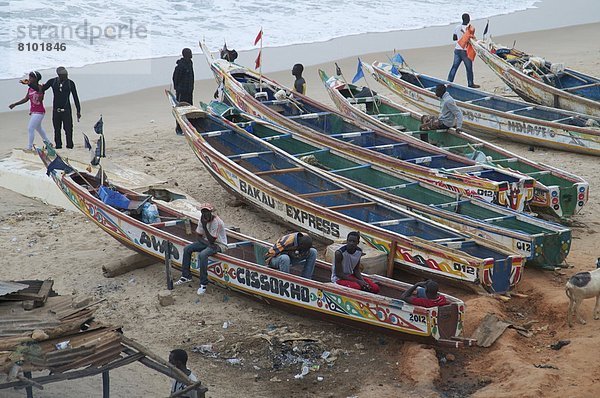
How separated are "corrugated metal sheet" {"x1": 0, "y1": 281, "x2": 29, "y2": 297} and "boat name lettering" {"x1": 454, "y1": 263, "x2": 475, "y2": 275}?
488cm

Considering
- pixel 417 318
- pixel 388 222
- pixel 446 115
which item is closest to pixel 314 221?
pixel 388 222


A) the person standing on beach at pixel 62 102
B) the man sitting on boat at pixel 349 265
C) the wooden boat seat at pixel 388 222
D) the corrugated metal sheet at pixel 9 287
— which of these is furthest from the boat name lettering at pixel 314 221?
the person standing on beach at pixel 62 102

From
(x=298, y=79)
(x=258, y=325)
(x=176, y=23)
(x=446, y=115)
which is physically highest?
(x=446, y=115)

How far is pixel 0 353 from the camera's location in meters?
7.98

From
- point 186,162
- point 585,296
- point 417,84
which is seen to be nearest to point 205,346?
point 585,296

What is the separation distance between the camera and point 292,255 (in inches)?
446

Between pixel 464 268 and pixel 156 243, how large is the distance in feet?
12.5

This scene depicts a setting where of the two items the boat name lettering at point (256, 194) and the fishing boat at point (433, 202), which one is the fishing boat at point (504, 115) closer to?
the fishing boat at point (433, 202)

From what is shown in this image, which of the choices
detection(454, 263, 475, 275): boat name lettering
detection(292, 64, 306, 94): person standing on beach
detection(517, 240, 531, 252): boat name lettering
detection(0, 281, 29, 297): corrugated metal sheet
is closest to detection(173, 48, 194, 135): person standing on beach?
detection(292, 64, 306, 94): person standing on beach

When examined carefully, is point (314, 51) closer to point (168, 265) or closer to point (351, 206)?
point (351, 206)

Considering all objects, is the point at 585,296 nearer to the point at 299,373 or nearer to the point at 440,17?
the point at 299,373

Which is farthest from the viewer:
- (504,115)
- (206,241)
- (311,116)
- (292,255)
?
(504,115)

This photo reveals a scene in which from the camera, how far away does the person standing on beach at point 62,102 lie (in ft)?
54.3

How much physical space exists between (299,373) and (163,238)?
2.96m
